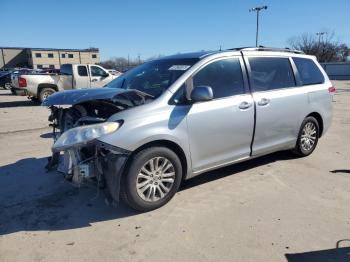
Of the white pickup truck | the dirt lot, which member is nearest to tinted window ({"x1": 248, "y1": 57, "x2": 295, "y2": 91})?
the dirt lot

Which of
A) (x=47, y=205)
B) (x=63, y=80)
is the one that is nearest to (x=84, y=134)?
(x=47, y=205)

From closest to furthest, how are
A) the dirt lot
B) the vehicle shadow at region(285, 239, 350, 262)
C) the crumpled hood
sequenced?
1. the vehicle shadow at region(285, 239, 350, 262)
2. the dirt lot
3. the crumpled hood

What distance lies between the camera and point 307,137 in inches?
240

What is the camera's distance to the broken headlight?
372 cm

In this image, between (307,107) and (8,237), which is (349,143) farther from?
(8,237)

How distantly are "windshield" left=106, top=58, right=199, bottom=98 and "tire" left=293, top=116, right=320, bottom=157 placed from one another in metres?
2.52

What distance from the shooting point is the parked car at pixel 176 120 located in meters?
3.82

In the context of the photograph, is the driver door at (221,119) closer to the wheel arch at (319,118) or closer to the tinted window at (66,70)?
the wheel arch at (319,118)

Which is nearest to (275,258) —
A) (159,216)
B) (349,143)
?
(159,216)

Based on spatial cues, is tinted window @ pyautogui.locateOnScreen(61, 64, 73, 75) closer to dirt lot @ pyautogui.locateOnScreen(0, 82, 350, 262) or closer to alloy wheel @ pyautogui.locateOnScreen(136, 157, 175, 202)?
dirt lot @ pyautogui.locateOnScreen(0, 82, 350, 262)

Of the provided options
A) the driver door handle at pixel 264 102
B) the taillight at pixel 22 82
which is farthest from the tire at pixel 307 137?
the taillight at pixel 22 82

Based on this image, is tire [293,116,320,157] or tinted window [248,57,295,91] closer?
tinted window [248,57,295,91]

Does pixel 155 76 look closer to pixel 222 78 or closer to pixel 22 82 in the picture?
Answer: pixel 222 78

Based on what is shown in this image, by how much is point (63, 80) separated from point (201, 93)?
13.0m
